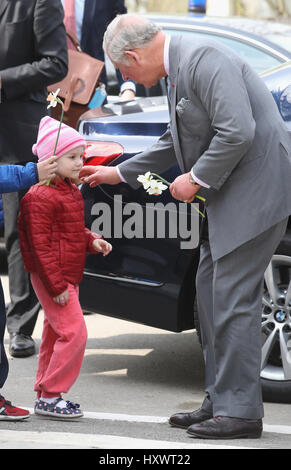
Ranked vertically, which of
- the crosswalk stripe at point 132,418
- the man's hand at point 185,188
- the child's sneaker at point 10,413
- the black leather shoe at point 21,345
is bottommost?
the black leather shoe at point 21,345

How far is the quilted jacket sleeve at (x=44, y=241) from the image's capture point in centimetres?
467

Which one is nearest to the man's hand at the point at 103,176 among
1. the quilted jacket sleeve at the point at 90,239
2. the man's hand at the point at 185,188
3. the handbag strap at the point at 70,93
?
the quilted jacket sleeve at the point at 90,239

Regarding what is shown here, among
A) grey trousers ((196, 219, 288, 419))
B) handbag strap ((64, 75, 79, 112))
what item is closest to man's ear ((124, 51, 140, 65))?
grey trousers ((196, 219, 288, 419))

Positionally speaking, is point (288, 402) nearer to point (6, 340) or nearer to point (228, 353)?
point (228, 353)

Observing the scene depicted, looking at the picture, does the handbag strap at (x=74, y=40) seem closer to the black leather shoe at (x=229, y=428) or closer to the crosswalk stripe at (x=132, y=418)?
the crosswalk stripe at (x=132, y=418)

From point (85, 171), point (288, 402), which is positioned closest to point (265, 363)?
point (288, 402)

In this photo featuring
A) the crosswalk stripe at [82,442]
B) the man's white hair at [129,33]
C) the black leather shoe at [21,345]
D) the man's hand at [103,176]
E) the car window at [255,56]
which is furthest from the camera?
the car window at [255,56]

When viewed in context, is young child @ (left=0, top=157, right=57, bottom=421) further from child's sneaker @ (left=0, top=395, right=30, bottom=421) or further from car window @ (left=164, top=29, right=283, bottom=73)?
car window @ (left=164, top=29, right=283, bottom=73)

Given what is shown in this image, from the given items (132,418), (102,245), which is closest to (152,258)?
(102,245)

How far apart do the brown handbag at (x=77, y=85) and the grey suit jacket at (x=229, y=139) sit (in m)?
2.14

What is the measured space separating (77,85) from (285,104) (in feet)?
5.95

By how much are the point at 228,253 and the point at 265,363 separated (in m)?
0.89

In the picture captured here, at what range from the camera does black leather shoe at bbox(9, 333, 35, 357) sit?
A: 6004mm

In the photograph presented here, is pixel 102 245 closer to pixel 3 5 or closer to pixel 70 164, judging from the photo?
pixel 70 164
